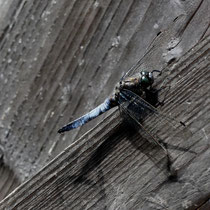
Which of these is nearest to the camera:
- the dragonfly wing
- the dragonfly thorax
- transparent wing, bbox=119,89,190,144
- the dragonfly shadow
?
transparent wing, bbox=119,89,190,144

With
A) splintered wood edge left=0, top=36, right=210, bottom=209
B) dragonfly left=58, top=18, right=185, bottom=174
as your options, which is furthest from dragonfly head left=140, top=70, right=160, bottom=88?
splintered wood edge left=0, top=36, right=210, bottom=209

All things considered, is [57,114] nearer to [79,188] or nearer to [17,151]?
[17,151]

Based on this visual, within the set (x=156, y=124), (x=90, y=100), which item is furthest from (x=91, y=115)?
(x=156, y=124)

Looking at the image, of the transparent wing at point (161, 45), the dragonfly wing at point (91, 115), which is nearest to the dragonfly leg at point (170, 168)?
the transparent wing at point (161, 45)

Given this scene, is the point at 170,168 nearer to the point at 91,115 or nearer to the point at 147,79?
the point at 147,79

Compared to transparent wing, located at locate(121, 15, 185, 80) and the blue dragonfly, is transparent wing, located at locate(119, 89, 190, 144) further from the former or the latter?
transparent wing, located at locate(121, 15, 185, 80)

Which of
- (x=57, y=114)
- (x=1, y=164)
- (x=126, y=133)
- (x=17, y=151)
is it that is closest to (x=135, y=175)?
(x=126, y=133)
